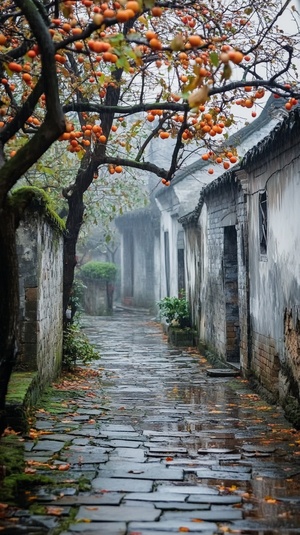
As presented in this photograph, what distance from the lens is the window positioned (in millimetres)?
10484

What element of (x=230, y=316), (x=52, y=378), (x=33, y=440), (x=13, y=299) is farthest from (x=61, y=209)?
(x=13, y=299)

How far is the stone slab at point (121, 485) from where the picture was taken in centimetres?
554

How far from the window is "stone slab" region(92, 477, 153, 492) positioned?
17.5 feet

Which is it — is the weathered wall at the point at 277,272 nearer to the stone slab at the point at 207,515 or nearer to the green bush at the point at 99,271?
the stone slab at the point at 207,515

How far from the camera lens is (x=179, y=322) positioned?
1858 centimetres

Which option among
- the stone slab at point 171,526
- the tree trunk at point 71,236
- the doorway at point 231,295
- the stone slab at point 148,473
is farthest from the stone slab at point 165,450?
the doorway at point 231,295

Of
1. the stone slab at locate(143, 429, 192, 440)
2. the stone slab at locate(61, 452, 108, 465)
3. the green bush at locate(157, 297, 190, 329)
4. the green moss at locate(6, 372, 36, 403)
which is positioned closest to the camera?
the stone slab at locate(61, 452, 108, 465)

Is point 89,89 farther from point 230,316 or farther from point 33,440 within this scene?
point 230,316

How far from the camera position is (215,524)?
4770 millimetres

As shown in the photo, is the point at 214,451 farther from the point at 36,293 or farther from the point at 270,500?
the point at 36,293

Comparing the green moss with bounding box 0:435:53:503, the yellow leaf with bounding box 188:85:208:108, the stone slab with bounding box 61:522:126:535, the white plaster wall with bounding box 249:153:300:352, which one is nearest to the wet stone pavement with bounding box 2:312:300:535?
the stone slab with bounding box 61:522:126:535

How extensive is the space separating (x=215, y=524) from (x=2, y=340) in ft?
6.08

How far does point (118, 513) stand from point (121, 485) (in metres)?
0.72

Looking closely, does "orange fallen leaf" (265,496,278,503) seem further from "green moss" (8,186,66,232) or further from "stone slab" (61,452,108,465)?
"green moss" (8,186,66,232)
